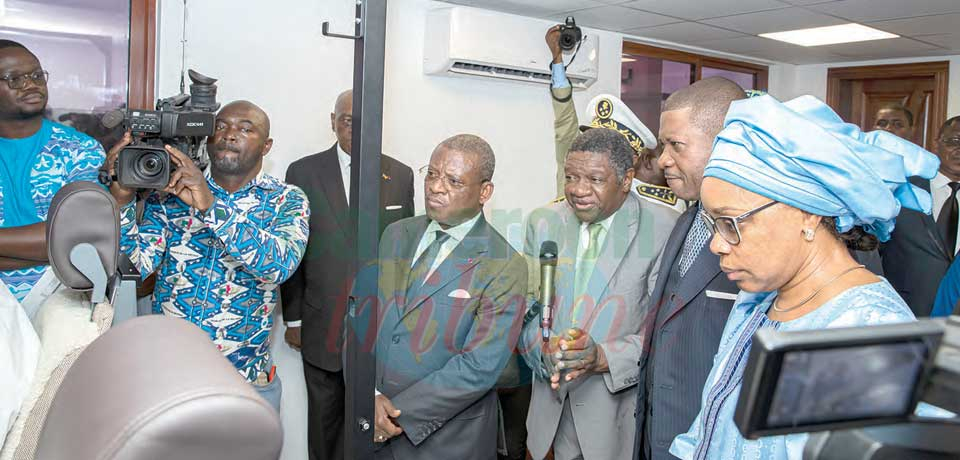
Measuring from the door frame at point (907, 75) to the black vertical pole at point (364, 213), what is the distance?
4.57m

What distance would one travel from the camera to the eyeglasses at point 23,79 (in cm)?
242

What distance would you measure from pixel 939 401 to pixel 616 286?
1.53m

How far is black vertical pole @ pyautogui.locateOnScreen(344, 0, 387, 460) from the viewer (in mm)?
1603

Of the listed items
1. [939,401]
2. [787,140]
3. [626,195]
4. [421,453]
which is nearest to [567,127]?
[626,195]

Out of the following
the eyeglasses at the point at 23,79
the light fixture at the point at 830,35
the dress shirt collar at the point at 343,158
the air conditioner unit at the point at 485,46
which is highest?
the light fixture at the point at 830,35

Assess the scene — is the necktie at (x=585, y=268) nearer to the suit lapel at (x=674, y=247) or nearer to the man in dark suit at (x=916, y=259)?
the suit lapel at (x=674, y=247)

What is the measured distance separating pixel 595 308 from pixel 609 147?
42 cm

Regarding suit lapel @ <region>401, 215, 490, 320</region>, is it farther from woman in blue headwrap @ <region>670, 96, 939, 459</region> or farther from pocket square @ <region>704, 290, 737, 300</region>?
woman in blue headwrap @ <region>670, 96, 939, 459</region>

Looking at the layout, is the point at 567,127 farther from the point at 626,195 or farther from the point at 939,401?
the point at 939,401

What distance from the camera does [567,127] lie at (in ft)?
8.41

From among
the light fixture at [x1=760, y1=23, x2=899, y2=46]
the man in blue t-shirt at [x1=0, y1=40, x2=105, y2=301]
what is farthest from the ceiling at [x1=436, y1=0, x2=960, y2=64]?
the man in blue t-shirt at [x1=0, y1=40, x2=105, y2=301]

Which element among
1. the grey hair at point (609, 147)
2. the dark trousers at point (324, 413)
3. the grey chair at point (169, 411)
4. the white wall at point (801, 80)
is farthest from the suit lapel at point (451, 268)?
the white wall at point (801, 80)

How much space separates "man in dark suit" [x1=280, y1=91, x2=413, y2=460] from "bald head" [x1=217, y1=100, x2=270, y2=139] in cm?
24

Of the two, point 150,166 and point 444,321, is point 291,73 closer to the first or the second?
point 150,166
